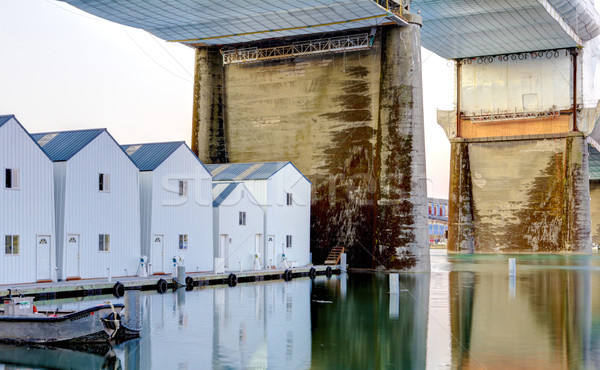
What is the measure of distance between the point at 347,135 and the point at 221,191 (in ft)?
33.9

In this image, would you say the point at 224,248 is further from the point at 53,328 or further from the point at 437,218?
the point at 437,218

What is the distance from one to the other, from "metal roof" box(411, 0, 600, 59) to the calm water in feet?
88.3

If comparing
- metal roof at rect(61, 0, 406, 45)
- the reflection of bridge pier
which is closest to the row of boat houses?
metal roof at rect(61, 0, 406, 45)

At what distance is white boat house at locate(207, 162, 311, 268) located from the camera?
145ft

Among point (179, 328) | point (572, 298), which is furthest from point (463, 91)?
point (179, 328)

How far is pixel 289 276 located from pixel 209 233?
5142mm

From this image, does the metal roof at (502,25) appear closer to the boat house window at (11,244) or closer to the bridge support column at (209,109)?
the bridge support column at (209,109)

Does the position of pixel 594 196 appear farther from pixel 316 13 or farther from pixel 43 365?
pixel 43 365

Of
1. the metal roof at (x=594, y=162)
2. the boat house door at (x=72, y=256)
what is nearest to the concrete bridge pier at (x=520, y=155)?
the metal roof at (x=594, y=162)

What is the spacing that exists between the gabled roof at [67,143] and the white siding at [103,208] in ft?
0.71

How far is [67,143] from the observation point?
109ft

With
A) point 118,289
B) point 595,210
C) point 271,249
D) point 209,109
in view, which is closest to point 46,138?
point 118,289

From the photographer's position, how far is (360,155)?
49000mm

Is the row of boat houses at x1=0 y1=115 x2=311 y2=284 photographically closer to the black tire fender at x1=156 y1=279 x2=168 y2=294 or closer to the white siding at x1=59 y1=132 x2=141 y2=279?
the white siding at x1=59 y1=132 x2=141 y2=279
